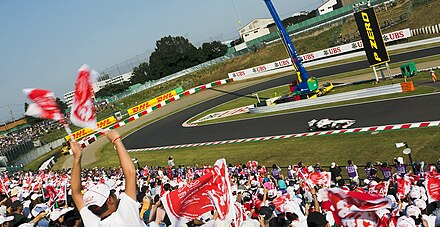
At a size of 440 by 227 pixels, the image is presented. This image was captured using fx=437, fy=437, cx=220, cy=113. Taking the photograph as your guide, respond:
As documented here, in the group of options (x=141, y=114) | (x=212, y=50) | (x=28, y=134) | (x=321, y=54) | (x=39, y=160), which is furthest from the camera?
(x=212, y=50)

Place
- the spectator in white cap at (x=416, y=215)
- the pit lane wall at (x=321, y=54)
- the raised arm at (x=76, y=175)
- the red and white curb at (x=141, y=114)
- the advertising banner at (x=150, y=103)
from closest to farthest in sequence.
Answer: the raised arm at (x=76, y=175)
the spectator in white cap at (x=416, y=215)
the red and white curb at (x=141, y=114)
the pit lane wall at (x=321, y=54)
the advertising banner at (x=150, y=103)

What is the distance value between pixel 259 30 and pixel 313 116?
11263 cm

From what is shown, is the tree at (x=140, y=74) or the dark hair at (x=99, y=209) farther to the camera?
the tree at (x=140, y=74)

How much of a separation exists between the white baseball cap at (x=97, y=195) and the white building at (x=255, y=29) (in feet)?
454

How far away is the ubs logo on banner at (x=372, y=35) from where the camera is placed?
3528 centimetres

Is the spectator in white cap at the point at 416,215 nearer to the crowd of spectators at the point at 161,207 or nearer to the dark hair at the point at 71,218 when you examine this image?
the crowd of spectators at the point at 161,207

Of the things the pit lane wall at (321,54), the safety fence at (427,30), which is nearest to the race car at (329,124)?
the pit lane wall at (321,54)

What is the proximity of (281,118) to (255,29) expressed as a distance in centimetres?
11721

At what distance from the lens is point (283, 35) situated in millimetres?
39031

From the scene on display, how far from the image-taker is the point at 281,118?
37500 mm

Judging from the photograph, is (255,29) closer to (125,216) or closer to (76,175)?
(76,175)

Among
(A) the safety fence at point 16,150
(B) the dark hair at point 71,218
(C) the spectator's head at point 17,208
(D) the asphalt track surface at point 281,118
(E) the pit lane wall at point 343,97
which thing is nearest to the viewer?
(B) the dark hair at point 71,218

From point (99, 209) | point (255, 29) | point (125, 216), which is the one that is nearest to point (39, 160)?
point (99, 209)

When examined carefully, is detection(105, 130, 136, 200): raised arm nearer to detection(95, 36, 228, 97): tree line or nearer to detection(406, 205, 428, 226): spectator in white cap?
detection(406, 205, 428, 226): spectator in white cap
